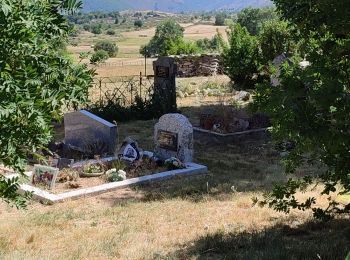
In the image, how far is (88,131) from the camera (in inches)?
462

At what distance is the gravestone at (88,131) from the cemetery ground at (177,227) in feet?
7.22

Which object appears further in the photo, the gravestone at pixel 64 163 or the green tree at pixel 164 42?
the green tree at pixel 164 42

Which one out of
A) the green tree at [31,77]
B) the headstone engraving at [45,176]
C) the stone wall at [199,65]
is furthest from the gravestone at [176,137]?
the stone wall at [199,65]

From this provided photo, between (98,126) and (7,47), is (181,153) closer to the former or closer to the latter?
(98,126)

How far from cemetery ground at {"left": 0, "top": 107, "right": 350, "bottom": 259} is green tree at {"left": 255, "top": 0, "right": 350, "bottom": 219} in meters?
0.69

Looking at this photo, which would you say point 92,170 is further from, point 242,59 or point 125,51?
point 125,51

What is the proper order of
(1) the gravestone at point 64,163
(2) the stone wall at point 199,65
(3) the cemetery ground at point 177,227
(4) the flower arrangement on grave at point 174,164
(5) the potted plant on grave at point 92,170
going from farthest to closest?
(2) the stone wall at point 199,65 < (4) the flower arrangement on grave at point 174,164 < (1) the gravestone at point 64,163 < (5) the potted plant on grave at point 92,170 < (3) the cemetery ground at point 177,227

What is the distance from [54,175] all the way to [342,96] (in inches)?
230

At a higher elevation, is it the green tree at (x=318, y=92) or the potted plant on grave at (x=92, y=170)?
the green tree at (x=318, y=92)

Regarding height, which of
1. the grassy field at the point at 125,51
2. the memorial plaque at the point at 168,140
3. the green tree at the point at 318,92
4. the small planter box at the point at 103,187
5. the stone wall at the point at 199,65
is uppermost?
the green tree at the point at 318,92

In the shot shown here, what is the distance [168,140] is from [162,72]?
584 cm

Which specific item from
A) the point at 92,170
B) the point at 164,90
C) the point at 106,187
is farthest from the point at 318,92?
the point at 164,90

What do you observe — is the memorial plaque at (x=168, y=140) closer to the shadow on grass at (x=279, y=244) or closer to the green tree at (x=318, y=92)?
the shadow on grass at (x=279, y=244)

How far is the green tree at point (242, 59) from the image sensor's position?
2180 cm
